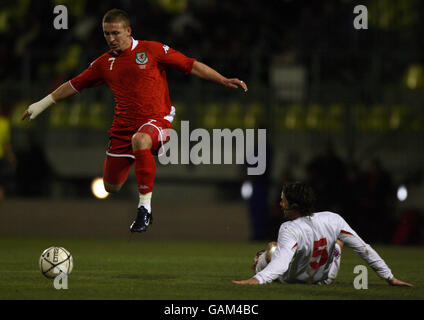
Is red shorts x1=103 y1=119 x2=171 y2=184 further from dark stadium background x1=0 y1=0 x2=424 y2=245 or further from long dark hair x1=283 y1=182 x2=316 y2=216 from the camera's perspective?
dark stadium background x1=0 y1=0 x2=424 y2=245

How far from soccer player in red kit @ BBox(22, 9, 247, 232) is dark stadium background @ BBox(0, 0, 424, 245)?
665 centimetres

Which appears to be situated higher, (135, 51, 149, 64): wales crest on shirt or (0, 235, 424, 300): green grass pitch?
(135, 51, 149, 64): wales crest on shirt

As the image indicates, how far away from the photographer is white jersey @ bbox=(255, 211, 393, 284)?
292 inches

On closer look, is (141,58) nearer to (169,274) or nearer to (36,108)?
(36,108)

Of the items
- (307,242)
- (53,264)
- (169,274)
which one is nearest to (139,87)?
(169,274)

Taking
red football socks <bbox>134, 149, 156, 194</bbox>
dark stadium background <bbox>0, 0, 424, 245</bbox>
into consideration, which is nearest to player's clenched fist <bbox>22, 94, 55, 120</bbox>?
red football socks <bbox>134, 149, 156, 194</bbox>

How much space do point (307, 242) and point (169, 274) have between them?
1.97 m

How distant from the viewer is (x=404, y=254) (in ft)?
41.8

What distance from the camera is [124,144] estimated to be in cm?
980

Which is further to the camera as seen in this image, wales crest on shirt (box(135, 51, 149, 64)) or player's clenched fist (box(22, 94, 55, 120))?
player's clenched fist (box(22, 94, 55, 120))

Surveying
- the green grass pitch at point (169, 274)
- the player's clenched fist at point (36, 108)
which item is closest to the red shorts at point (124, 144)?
the player's clenched fist at point (36, 108)

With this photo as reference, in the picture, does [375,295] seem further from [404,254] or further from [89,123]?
[89,123]
